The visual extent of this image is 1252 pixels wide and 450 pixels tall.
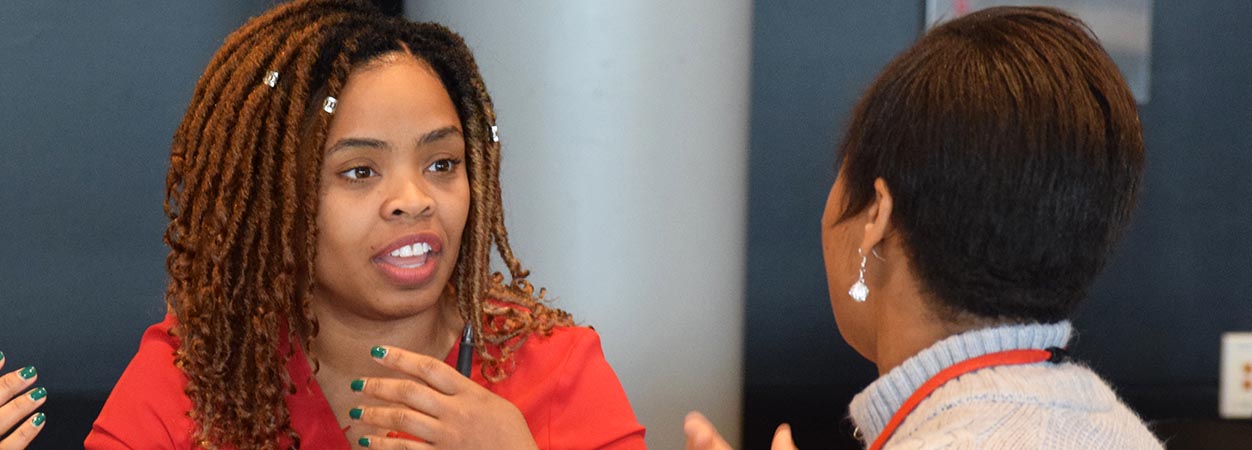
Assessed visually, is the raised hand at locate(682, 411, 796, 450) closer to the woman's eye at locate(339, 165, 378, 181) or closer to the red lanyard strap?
the red lanyard strap

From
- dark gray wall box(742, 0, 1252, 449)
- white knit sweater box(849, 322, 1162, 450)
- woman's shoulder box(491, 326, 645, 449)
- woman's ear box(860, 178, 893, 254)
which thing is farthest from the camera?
dark gray wall box(742, 0, 1252, 449)

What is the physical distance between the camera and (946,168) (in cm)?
111

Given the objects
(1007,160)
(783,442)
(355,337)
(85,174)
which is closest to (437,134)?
(355,337)

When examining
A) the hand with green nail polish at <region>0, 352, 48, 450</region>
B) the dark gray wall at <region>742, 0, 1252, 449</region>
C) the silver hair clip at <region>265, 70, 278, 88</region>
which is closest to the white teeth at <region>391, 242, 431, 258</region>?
the silver hair clip at <region>265, 70, 278, 88</region>

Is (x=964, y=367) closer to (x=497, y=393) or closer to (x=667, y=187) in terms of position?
(x=497, y=393)

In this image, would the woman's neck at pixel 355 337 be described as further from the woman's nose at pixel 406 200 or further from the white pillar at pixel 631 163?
the white pillar at pixel 631 163

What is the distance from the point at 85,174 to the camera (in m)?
2.52

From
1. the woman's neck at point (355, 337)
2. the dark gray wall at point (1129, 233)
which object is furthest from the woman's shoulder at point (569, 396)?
the dark gray wall at point (1129, 233)

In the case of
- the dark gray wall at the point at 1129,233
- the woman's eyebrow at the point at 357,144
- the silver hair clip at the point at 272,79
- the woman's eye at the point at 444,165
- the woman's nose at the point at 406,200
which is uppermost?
the silver hair clip at the point at 272,79

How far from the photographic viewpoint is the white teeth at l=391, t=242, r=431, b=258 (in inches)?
57.8

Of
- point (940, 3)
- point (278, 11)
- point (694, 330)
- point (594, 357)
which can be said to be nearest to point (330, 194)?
point (278, 11)

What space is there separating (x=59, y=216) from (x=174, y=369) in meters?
1.15

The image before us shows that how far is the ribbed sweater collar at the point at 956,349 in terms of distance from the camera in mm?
1164

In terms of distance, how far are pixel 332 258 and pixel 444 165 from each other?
0.54ft
